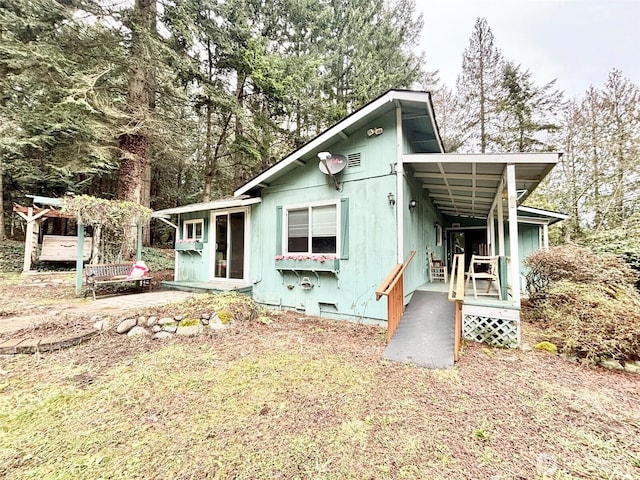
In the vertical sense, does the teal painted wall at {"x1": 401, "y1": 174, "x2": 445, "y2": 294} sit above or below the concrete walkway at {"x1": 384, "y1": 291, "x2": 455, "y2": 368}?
above

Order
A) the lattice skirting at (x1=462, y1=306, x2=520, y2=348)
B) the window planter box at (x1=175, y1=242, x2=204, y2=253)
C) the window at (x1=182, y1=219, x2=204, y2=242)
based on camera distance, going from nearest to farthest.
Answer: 1. the lattice skirting at (x1=462, y1=306, x2=520, y2=348)
2. the window planter box at (x1=175, y1=242, x2=204, y2=253)
3. the window at (x1=182, y1=219, x2=204, y2=242)

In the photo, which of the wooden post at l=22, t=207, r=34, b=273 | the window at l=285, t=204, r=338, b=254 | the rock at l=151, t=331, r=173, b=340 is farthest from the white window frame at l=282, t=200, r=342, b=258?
the wooden post at l=22, t=207, r=34, b=273

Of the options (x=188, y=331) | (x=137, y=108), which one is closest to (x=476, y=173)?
(x=188, y=331)

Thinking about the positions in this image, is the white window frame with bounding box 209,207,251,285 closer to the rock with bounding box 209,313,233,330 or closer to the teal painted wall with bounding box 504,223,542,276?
the rock with bounding box 209,313,233,330

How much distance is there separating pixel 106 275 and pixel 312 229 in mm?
5405

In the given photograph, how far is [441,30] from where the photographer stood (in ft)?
49.5

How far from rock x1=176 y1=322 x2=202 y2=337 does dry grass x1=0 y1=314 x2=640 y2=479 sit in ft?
2.28

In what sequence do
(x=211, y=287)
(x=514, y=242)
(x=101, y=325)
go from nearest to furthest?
(x=514, y=242) < (x=101, y=325) < (x=211, y=287)

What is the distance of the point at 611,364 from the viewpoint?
11.8ft

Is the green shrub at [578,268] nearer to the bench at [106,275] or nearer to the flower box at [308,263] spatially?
the flower box at [308,263]

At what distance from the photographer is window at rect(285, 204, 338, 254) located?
19.8ft

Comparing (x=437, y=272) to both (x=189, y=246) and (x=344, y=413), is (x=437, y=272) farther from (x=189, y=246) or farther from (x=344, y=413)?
(x=189, y=246)

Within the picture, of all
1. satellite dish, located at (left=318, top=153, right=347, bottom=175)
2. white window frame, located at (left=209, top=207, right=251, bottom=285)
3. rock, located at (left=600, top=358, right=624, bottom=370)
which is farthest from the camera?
white window frame, located at (left=209, top=207, right=251, bottom=285)

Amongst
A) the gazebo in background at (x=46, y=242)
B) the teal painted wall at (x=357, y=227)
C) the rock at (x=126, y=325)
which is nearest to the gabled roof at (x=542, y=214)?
the teal painted wall at (x=357, y=227)
